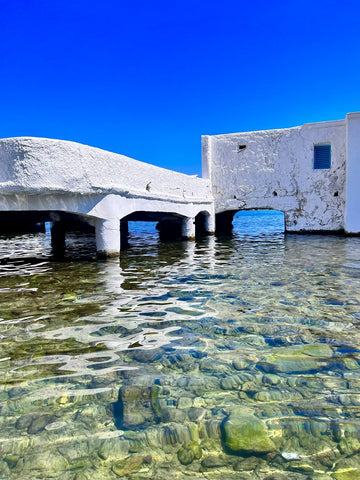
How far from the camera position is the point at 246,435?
74.9 inches

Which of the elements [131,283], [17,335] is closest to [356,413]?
[17,335]

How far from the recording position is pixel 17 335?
3.36 metres

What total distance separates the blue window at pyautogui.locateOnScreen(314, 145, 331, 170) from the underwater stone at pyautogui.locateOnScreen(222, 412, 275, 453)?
48.0ft

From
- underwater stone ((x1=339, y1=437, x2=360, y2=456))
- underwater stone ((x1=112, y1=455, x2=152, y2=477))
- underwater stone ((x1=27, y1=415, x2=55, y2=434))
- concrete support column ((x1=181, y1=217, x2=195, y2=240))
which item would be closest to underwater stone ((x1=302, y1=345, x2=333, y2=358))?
underwater stone ((x1=339, y1=437, x2=360, y2=456))

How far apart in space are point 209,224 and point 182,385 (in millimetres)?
13776

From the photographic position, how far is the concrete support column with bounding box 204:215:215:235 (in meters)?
16.0

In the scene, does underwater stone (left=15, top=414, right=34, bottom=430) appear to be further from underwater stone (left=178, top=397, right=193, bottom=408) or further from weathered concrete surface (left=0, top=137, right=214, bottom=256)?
weathered concrete surface (left=0, top=137, right=214, bottom=256)

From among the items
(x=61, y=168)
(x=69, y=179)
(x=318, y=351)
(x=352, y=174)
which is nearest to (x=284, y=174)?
(x=352, y=174)

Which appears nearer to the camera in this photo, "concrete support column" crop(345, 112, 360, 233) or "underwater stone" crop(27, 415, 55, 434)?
"underwater stone" crop(27, 415, 55, 434)

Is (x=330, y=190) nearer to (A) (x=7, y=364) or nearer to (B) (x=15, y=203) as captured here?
(B) (x=15, y=203)

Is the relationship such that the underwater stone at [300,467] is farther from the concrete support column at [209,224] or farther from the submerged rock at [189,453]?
the concrete support column at [209,224]

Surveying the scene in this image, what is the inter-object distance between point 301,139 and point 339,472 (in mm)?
14995

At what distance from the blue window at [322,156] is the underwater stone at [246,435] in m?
14.6

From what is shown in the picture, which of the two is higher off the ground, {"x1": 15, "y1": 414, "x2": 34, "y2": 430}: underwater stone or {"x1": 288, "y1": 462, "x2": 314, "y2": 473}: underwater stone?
{"x1": 15, "y1": 414, "x2": 34, "y2": 430}: underwater stone
